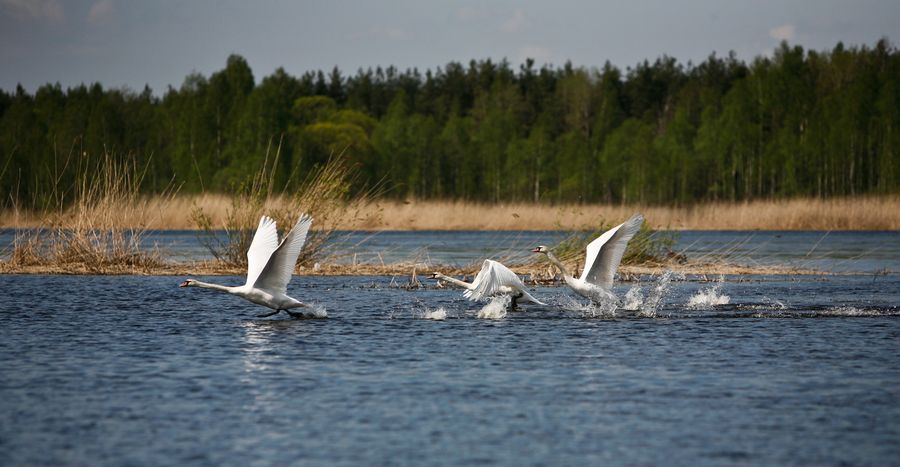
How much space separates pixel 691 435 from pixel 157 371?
229 inches

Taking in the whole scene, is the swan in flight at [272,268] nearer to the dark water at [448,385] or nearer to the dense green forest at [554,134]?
the dark water at [448,385]

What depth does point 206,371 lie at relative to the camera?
12.1m

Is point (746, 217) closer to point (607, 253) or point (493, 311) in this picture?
point (607, 253)

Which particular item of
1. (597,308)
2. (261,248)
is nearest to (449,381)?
(261,248)

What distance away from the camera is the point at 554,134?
315ft

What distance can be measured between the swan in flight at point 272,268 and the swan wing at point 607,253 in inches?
173

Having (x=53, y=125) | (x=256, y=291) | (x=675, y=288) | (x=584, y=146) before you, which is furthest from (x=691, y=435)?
(x=53, y=125)

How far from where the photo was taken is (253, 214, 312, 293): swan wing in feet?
49.8

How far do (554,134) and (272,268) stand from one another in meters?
81.8

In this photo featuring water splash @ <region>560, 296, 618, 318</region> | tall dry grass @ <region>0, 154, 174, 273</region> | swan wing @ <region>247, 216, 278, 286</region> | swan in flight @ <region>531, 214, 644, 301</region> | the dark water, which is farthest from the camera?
tall dry grass @ <region>0, 154, 174, 273</region>

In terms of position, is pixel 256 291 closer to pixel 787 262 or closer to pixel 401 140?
pixel 787 262

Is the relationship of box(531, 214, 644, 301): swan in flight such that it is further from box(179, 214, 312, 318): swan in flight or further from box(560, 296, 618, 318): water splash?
box(179, 214, 312, 318): swan in flight

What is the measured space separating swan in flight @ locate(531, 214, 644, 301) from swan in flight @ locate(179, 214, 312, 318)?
4169mm

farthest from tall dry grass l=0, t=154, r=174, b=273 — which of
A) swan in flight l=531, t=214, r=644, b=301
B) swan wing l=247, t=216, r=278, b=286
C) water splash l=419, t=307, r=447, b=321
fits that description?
swan in flight l=531, t=214, r=644, b=301
